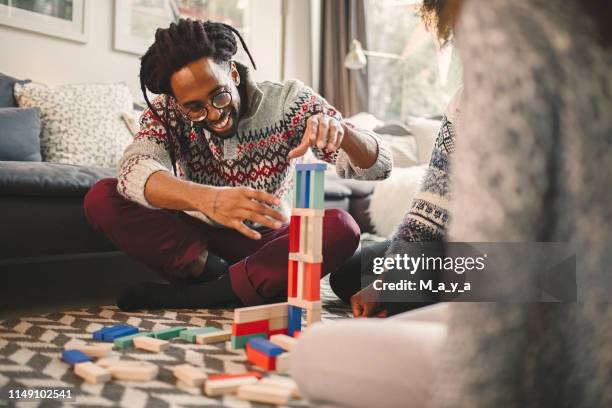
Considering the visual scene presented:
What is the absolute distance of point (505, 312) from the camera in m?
0.51

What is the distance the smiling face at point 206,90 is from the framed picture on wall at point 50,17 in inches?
58.2

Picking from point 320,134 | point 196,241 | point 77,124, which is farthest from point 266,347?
point 77,124

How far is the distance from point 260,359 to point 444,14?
674mm

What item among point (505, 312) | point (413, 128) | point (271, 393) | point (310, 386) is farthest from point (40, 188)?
point (413, 128)

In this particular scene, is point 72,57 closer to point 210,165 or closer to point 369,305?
point 210,165

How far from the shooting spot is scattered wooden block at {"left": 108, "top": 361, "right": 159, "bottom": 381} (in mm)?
966

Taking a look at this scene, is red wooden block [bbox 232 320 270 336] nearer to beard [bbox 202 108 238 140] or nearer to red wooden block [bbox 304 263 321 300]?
red wooden block [bbox 304 263 321 300]

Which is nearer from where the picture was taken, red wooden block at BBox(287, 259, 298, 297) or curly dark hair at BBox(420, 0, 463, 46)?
curly dark hair at BBox(420, 0, 463, 46)

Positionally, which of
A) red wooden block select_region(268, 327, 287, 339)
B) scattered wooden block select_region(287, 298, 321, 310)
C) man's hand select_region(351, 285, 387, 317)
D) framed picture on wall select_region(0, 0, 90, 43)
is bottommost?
red wooden block select_region(268, 327, 287, 339)

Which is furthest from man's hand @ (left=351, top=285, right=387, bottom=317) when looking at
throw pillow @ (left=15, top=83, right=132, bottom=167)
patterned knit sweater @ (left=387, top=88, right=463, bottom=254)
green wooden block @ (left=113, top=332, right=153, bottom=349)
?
throw pillow @ (left=15, top=83, right=132, bottom=167)

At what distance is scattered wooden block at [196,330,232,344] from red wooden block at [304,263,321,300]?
0.22 meters

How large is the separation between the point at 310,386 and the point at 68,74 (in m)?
2.57

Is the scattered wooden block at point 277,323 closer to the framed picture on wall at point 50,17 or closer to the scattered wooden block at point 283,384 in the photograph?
the scattered wooden block at point 283,384

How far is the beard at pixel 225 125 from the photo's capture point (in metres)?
1.49
